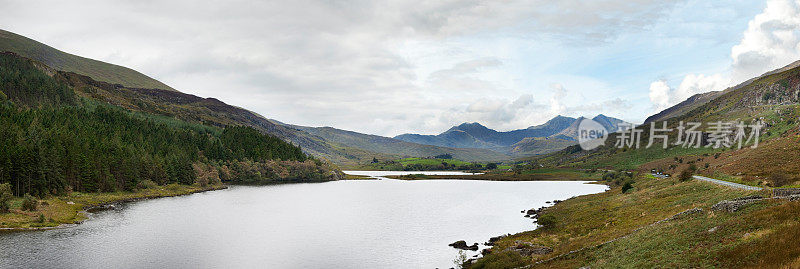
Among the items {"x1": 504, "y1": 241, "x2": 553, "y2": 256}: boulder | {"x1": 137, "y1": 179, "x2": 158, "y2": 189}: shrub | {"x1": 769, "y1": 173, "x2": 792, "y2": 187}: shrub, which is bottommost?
{"x1": 504, "y1": 241, "x2": 553, "y2": 256}: boulder

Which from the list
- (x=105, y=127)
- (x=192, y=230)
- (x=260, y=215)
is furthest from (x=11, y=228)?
(x=105, y=127)

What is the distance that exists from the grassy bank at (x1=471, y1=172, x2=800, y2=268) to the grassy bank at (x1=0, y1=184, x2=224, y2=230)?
282 feet

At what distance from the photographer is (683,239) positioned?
37.1 meters

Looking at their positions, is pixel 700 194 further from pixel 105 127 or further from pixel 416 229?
pixel 105 127

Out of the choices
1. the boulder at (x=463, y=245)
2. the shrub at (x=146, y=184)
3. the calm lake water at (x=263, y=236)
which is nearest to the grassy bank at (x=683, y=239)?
the boulder at (x=463, y=245)

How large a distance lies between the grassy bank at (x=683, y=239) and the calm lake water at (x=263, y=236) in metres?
16.1

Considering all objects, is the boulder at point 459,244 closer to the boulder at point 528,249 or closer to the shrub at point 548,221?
the boulder at point 528,249

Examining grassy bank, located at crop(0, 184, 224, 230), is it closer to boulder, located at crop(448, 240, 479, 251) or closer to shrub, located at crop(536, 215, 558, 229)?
boulder, located at crop(448, 240, 479, 251)

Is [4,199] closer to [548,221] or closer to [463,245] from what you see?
[463,245]

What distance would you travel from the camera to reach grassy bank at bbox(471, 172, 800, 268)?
27.8 metres

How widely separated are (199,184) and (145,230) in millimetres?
108020

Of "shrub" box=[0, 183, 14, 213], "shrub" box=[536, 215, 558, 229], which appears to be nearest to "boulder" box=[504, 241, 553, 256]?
"shrub" box=[536, 215, 558, 229]

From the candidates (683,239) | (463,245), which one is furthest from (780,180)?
(463,245)

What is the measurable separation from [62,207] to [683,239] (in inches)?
4923
